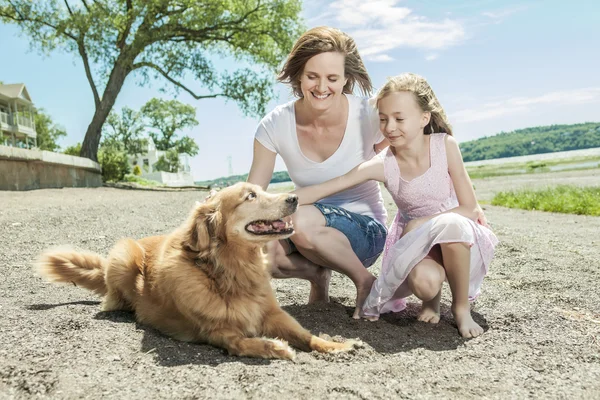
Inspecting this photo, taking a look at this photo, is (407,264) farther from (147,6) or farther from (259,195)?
(147,6)

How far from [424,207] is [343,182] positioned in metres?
0.65

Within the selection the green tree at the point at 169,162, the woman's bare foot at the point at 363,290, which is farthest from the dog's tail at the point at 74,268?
the green tree at the point at 169,162

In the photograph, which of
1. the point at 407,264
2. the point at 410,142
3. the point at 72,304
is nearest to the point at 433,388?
the point at 407,264

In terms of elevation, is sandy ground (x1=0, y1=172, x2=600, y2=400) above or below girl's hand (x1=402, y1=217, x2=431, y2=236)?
below

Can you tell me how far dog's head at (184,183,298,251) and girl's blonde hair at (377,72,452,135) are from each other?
46.6 inches

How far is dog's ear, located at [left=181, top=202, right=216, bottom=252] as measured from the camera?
131 inches

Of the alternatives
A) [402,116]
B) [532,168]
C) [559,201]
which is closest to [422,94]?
[402,116]

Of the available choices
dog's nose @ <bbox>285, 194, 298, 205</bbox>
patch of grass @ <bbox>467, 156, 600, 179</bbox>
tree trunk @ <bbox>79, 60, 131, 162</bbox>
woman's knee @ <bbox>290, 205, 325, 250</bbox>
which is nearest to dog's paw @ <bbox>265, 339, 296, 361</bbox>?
dog's nose @ <bbox>285, 194, 298, 205</bbox>

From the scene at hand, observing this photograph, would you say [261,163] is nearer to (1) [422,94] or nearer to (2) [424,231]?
(1) [422,94]

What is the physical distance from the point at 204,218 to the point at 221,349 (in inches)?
32.0

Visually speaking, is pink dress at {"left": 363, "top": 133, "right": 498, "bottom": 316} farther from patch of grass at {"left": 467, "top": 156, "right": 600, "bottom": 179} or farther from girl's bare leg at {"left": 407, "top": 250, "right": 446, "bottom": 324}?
patch of grass at {"left": 467, "top": 156, "right": 600, "bottom": 179}

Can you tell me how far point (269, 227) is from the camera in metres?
3.51

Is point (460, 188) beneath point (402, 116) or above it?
beneath

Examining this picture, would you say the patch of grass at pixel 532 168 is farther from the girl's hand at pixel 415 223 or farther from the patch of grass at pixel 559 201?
the girl's hand at pixel 415 223
